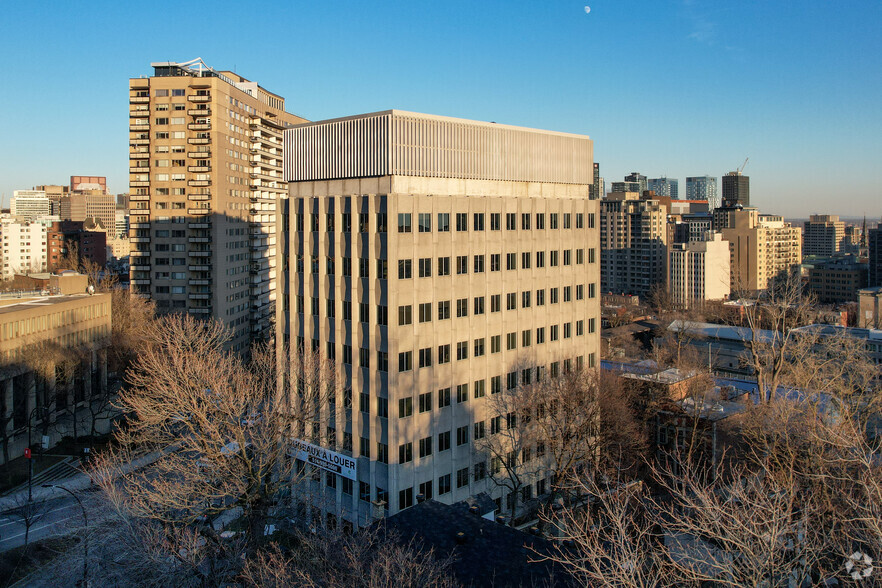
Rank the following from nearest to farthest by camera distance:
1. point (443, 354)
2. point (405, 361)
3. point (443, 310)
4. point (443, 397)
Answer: point (405, 361) < point (443, 310) < point (443, 354) < point (443, 397)

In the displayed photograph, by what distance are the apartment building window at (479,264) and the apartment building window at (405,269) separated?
6752 millimetres

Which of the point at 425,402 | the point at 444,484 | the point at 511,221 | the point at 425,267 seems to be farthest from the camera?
the point at 511,221

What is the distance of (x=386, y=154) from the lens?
48656mm

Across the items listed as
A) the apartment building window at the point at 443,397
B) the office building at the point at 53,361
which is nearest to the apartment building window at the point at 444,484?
the apartment building window at the point at 443,397

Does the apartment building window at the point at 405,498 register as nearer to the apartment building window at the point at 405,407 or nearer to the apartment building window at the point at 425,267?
the apartment building window at the point at 405,407

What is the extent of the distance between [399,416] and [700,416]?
98.6ft

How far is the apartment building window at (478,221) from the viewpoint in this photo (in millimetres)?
52100

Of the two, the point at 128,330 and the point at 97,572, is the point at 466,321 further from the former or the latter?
the point at 128,330

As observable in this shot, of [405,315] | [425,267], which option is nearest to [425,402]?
[405,315]

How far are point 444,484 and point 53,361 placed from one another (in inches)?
1764

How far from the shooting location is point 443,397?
50312mm

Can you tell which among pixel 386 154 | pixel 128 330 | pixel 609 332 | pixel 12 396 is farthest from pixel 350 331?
pixel 609 332

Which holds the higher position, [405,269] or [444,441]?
[405,269]

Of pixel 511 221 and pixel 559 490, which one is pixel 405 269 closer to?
pixel 511 221
